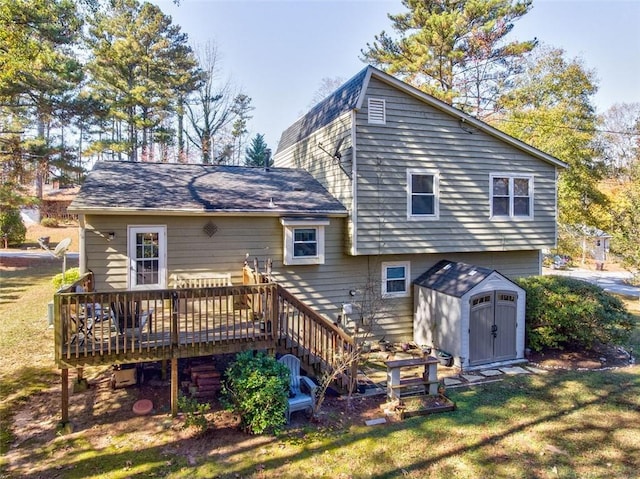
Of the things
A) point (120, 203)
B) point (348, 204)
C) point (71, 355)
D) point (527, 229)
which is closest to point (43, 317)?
point (120, 203)

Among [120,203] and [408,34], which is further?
[408,34]

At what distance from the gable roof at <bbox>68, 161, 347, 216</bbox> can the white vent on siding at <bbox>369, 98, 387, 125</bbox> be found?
2.39 metres

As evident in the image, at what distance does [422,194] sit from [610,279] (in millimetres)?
21537

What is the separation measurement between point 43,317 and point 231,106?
21643 millimetres

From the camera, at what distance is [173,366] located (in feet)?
21.7

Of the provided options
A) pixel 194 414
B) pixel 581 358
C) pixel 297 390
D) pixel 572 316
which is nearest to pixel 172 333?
pixel 194 414

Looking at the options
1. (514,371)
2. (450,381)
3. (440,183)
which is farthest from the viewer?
(440,183)

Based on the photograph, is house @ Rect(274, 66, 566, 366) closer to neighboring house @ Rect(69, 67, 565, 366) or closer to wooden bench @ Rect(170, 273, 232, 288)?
neighboring house @ Rect(69, 67, 565, 366)

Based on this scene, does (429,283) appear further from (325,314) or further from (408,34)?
(408,34)

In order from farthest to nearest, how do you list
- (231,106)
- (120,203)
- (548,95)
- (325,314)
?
(231,106) → (548,95) → (325,314) → (120,203)

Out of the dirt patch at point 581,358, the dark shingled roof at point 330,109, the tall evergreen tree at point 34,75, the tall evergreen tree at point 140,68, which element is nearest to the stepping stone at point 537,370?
the dirt patch at point 581,358

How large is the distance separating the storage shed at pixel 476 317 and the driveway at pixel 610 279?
36.3 ft

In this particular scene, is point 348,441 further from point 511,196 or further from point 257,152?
point 257,152

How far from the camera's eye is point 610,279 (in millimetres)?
25109
